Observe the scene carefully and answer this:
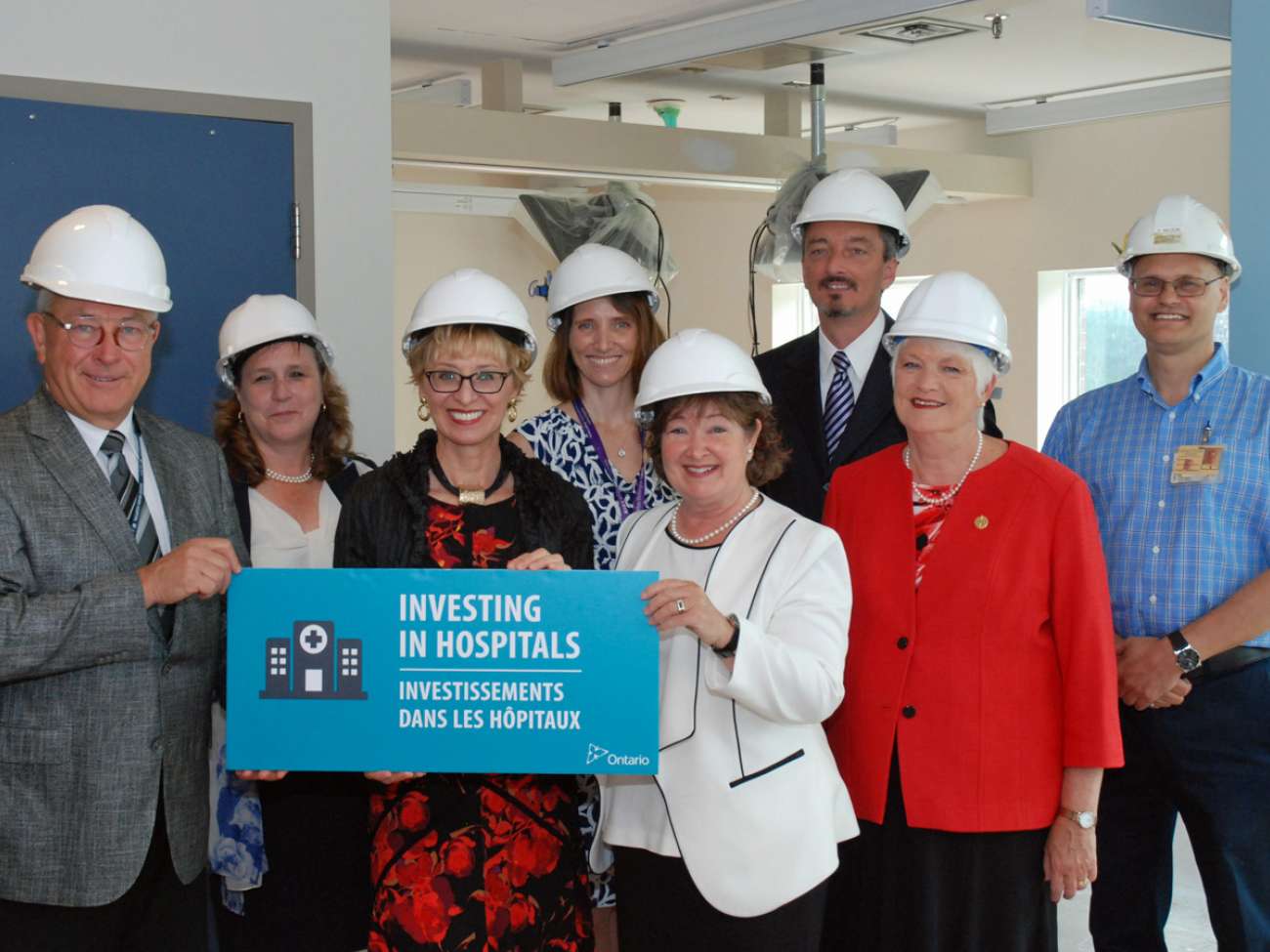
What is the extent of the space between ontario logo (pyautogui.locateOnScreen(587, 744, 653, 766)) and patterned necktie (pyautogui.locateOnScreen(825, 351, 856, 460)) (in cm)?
132

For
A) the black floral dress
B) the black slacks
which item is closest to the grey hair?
the black floral dress

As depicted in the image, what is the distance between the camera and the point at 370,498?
2762mm

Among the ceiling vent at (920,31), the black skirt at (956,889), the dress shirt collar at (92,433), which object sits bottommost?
the black skirt at (956,889)

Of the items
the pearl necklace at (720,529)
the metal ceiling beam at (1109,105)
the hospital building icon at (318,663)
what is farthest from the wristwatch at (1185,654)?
the metal ceiling beam at (1109,105)

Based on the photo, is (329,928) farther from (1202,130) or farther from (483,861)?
(1202,130)

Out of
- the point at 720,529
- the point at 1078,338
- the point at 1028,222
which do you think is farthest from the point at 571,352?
the point at 1078,338

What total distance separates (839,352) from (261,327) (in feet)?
4.91

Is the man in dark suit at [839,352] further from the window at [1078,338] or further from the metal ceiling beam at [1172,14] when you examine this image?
the window at [1078,338]

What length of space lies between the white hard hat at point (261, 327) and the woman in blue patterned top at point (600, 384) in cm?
61

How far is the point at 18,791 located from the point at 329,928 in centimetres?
100

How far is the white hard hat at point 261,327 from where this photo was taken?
338 centimetres

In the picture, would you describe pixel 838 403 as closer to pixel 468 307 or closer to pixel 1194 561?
pixel 1194 561

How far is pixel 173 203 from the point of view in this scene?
3908 mm

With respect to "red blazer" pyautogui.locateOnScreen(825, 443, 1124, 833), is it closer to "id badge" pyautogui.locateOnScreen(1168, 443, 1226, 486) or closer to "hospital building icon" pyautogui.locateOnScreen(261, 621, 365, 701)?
"id badge" pyautogui.locateOnScreen(1168, 443, 1226, 486)
